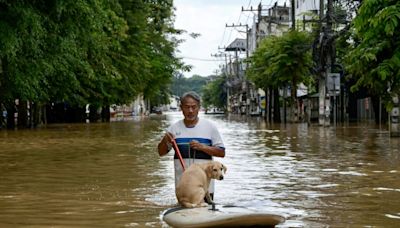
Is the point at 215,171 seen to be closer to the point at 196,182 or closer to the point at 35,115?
the point at 196,182

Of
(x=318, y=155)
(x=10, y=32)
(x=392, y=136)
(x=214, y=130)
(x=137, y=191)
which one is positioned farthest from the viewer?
(x=392, y=136)

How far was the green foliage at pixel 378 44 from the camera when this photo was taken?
15414 mm

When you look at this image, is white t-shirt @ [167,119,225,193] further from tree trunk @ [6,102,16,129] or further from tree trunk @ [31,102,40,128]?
tree trunk @ [31,102,40,128]

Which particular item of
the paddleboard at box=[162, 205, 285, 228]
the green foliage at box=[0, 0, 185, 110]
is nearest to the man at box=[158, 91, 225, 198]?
the paddleboard at box=[162, 205, 285, 228]

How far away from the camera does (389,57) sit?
731 inches

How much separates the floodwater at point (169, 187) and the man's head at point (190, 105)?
1290 mm

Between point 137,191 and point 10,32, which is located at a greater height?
point 10,32

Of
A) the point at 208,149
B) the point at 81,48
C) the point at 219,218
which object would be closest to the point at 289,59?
the point at 81,48

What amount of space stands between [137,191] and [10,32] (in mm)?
6900

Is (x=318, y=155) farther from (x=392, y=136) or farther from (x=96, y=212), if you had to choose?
(x=96, y=212)

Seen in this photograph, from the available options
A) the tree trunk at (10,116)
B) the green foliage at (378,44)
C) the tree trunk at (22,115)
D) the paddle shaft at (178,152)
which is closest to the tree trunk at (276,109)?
the tree trunk at (22,115)

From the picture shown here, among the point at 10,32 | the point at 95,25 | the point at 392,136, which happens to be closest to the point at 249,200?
the point at 10,32

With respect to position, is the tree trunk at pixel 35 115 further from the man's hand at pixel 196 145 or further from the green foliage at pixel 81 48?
the man's hand at pixel 196 145

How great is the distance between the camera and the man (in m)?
8.55
